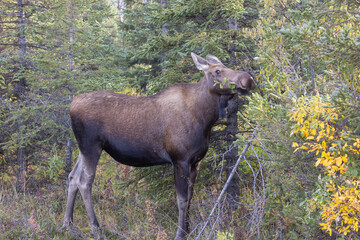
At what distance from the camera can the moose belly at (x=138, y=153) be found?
19.9 feet

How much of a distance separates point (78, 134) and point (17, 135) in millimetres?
2815

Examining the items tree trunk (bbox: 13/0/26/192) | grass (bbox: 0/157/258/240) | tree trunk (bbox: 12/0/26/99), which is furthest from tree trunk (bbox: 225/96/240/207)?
tree trunk (bbox: 12/0/26/99)

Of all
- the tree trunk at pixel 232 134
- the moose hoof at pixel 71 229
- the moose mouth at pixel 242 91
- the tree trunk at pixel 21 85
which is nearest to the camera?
the moose mouth at pixel 242 91

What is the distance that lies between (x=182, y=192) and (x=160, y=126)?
3.60 feet

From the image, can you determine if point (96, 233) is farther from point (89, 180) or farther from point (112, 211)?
point (112, 211)

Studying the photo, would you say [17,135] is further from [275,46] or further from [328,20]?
[328,20]

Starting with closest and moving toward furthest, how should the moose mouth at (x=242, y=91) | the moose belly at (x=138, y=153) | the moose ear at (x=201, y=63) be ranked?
1. the moose mouth at (x=242, y=91)
2. the moose ear at (x=201, y=63)
3. the moose belly at (x=138, y=153)

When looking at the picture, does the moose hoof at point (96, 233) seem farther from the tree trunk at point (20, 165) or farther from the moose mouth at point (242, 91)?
the tree trunk at point (20, 165)

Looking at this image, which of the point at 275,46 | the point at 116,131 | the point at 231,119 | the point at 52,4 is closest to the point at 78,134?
the point at 116,131

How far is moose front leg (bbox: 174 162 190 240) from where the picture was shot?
5.85 m

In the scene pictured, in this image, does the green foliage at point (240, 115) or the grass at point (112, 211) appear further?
the grass at point (112, 211)

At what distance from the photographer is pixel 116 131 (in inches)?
245

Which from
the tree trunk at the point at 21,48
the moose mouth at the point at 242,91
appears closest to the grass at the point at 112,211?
the moose mouth at the point at 242,91

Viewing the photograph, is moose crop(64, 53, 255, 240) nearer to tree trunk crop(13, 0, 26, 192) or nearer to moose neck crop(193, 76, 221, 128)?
moose neck crop(193, 76, 221, 128)
